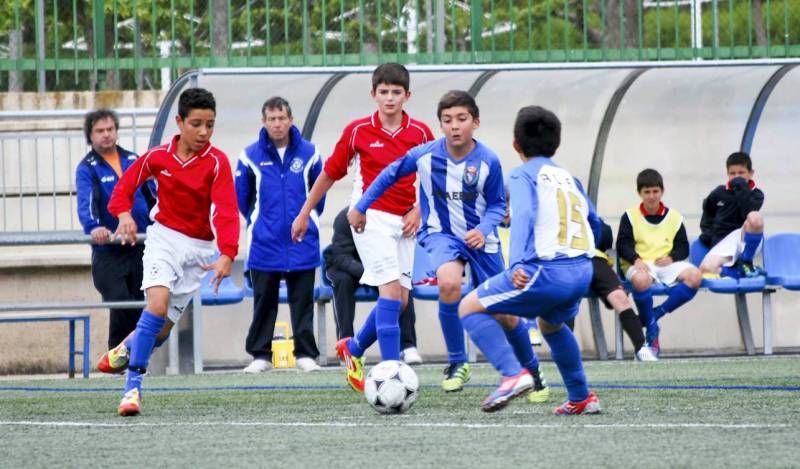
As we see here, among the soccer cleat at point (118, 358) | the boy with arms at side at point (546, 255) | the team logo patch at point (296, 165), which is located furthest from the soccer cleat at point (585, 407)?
the team logo patch at point (296, 165)

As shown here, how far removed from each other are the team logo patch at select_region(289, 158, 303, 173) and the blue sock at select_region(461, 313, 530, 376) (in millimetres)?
4821

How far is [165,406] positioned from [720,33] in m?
8.91

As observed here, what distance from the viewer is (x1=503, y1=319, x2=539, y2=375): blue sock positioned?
831 centimetres

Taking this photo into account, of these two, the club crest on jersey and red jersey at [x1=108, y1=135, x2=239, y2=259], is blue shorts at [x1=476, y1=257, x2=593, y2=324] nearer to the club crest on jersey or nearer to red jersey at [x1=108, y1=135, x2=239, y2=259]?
the club crest on jersey

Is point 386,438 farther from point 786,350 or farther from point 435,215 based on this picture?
point 786,350

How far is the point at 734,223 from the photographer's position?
13672mm

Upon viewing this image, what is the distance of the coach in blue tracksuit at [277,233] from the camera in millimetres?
12320

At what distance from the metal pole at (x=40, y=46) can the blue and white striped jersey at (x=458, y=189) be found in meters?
7.84

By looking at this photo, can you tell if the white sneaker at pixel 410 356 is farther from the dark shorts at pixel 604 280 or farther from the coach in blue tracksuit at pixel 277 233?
the dark shorts at pixel 604 280

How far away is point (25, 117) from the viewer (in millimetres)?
15383

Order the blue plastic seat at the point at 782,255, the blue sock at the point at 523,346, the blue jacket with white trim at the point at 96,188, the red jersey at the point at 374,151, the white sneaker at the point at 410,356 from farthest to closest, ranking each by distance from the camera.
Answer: the blue plastic seat at the point at 782,255 < the white sneaker at the point at 410,356 < the blue jacket with white trim at the point at 96,188 < the red jersey at the point at 374,151 < the blue sock at the point at 523,346

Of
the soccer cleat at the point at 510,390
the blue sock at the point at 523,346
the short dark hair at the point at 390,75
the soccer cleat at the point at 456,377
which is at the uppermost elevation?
the short dark hair at the point at 390,75

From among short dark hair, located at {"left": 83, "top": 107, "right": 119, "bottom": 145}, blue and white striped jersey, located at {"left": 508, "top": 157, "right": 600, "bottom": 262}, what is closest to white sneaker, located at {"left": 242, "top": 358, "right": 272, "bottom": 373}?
short dark hair, located at {"left": 83, "top": 107, "right": 119, "bottom": 145}

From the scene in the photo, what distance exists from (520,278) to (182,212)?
2210 millimetres
